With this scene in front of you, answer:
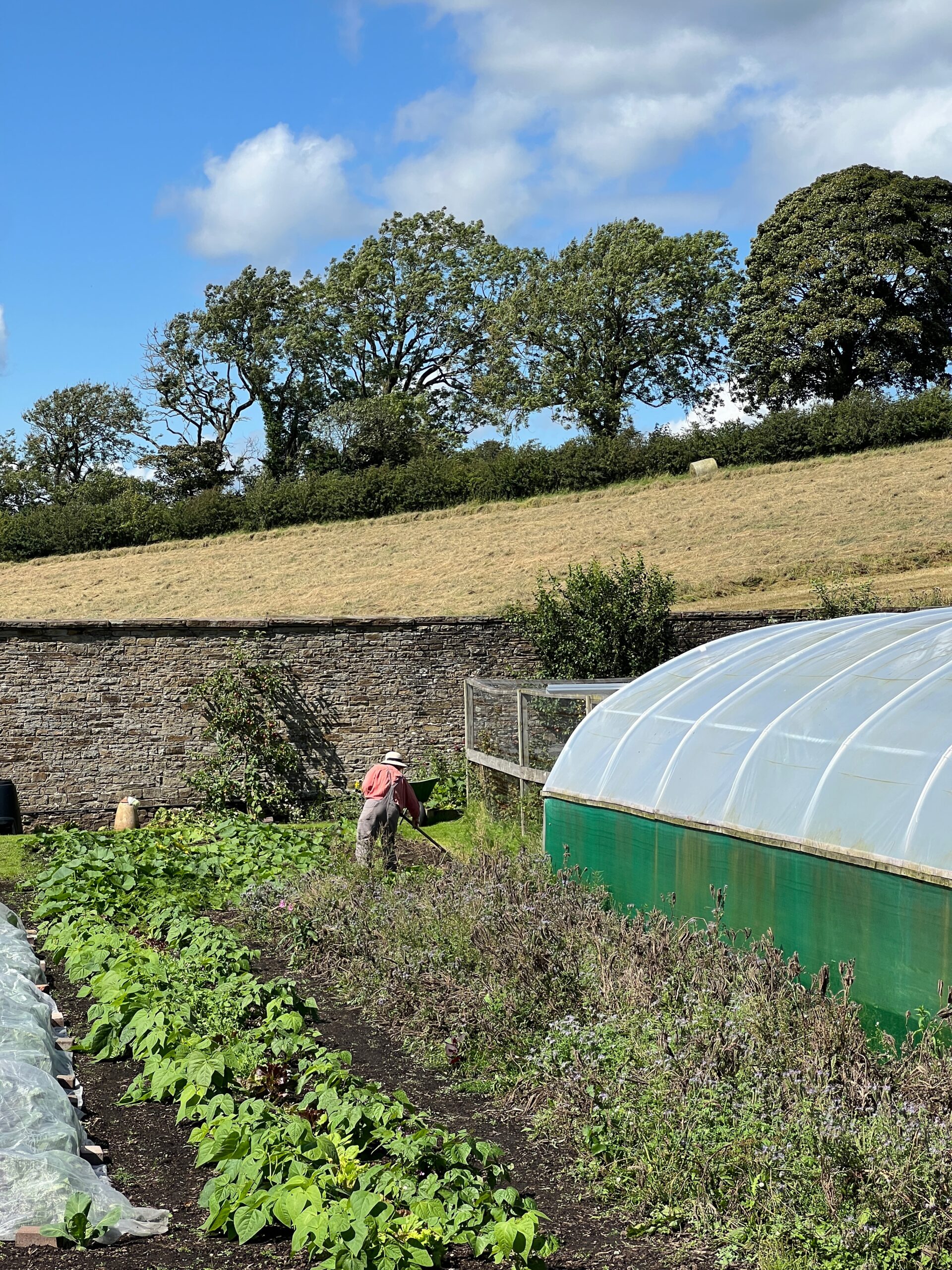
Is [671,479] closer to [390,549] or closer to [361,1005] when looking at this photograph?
[390,549]

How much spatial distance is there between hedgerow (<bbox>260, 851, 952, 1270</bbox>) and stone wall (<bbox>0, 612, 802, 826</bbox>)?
7.86 m

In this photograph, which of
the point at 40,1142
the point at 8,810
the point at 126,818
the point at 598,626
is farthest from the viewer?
the point at 598,626

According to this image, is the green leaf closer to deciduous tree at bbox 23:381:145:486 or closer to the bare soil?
the bare soil

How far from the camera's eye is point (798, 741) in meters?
7.45

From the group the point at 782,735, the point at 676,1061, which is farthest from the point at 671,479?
the point at 676,1061

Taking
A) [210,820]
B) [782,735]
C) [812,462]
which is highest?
[812,462]

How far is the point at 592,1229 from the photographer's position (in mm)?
4562

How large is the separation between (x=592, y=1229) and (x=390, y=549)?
1141 inches

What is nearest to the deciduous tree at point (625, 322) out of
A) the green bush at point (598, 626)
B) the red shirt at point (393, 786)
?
the green bush at point (598, 626)

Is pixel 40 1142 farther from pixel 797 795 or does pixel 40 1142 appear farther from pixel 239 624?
pixel 239 624

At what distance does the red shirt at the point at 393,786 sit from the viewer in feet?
36.0

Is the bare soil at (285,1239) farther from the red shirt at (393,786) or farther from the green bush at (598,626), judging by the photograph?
the green bush at (598,626)

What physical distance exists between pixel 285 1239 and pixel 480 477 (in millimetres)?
33427

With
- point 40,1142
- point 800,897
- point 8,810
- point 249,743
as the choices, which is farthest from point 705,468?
point 40,1142
